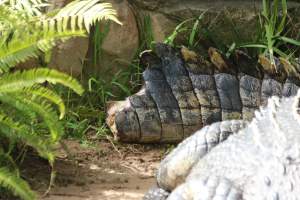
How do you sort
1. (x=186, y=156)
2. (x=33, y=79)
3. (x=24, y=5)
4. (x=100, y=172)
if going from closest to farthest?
(x=186, y=156), (x=33, y=79), (x=24, y=5), (x=100, y=172)

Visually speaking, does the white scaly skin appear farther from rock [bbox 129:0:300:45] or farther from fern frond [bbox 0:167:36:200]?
rock [bbox 129:0:300:45]

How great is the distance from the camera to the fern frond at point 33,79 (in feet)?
12.9

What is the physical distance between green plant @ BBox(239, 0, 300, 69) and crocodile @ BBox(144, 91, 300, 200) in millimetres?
1971

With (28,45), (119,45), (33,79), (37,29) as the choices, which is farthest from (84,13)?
(119,45)

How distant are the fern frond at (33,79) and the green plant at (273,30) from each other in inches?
94.1

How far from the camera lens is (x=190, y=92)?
5.76 m

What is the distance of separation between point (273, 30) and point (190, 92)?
102 centimetres

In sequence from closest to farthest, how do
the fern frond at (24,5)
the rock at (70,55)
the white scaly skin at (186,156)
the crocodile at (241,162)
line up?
the crocodile at (241,162) → the white scaly skin at (186,156) → the fern frond at (24,5) → the rock at (70,55)

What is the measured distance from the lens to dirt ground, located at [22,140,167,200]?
4.43 meters

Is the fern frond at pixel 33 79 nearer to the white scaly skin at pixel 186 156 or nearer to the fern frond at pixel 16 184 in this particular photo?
the fern frond at pixel 16 184

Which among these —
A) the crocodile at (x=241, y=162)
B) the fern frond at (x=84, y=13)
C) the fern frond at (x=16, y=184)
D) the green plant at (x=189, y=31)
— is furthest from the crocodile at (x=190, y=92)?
the fern frond at (x=16, y=184)

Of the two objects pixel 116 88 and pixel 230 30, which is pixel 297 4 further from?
pixel 116 88

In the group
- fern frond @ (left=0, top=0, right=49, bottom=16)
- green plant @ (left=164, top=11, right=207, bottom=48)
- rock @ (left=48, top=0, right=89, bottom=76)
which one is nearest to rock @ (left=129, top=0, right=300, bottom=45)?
green plant @ (left=164, top=11, right=207, bottom=48)

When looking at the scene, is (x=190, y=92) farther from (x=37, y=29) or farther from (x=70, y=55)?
(x=37, y=29)
